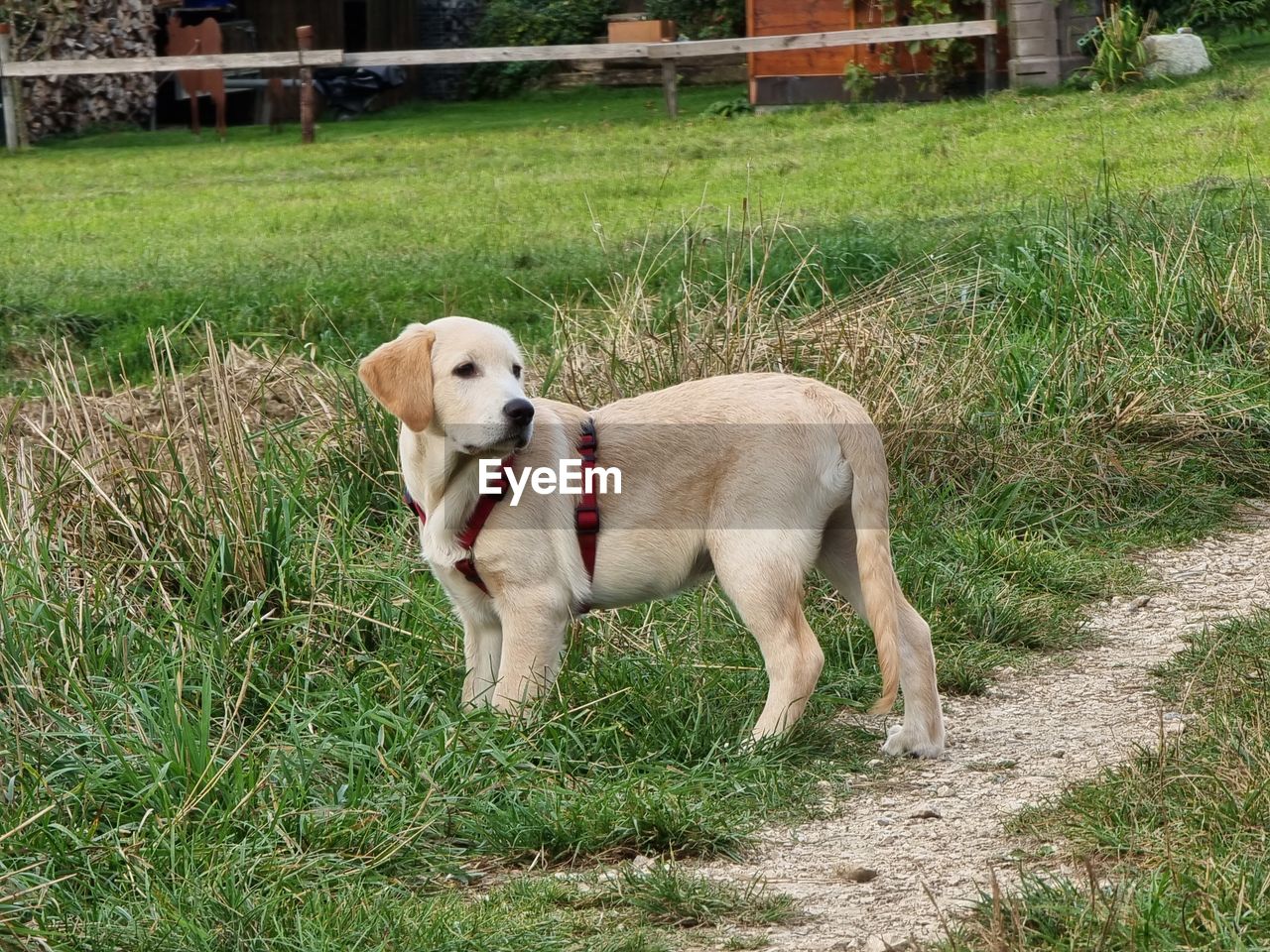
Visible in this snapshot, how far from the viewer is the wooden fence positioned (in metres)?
19.5

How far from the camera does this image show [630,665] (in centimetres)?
501

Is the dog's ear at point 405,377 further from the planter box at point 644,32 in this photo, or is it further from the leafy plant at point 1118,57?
the planter box at point 644,32

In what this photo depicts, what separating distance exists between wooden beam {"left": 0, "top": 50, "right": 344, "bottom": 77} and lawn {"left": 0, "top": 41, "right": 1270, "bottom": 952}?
6242mm

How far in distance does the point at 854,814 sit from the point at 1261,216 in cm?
657

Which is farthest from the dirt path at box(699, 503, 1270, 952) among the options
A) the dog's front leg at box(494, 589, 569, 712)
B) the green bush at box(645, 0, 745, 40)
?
the green bush at box(645, 0, 745, 40)

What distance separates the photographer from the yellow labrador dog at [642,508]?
15.1 feet

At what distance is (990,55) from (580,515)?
54.6 ft

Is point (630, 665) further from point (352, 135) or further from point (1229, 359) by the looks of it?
point (352, 135)

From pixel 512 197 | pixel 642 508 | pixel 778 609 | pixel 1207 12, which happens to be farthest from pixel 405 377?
pixel 1207 12

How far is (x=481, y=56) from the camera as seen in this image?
20.3 metres

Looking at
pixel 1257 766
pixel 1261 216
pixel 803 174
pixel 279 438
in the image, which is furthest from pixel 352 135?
pixel 1257 766

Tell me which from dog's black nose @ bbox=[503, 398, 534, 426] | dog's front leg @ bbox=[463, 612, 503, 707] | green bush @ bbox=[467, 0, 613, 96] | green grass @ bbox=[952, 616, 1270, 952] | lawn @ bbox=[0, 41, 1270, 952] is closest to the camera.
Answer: green grass @ bbox=[952, 616, 1270, 952]

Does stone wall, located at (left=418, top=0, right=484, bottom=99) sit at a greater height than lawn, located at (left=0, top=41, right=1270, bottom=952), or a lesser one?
greater

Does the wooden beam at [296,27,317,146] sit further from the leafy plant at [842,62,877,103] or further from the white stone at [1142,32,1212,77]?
the white stone at [1142,32,1212,77]
